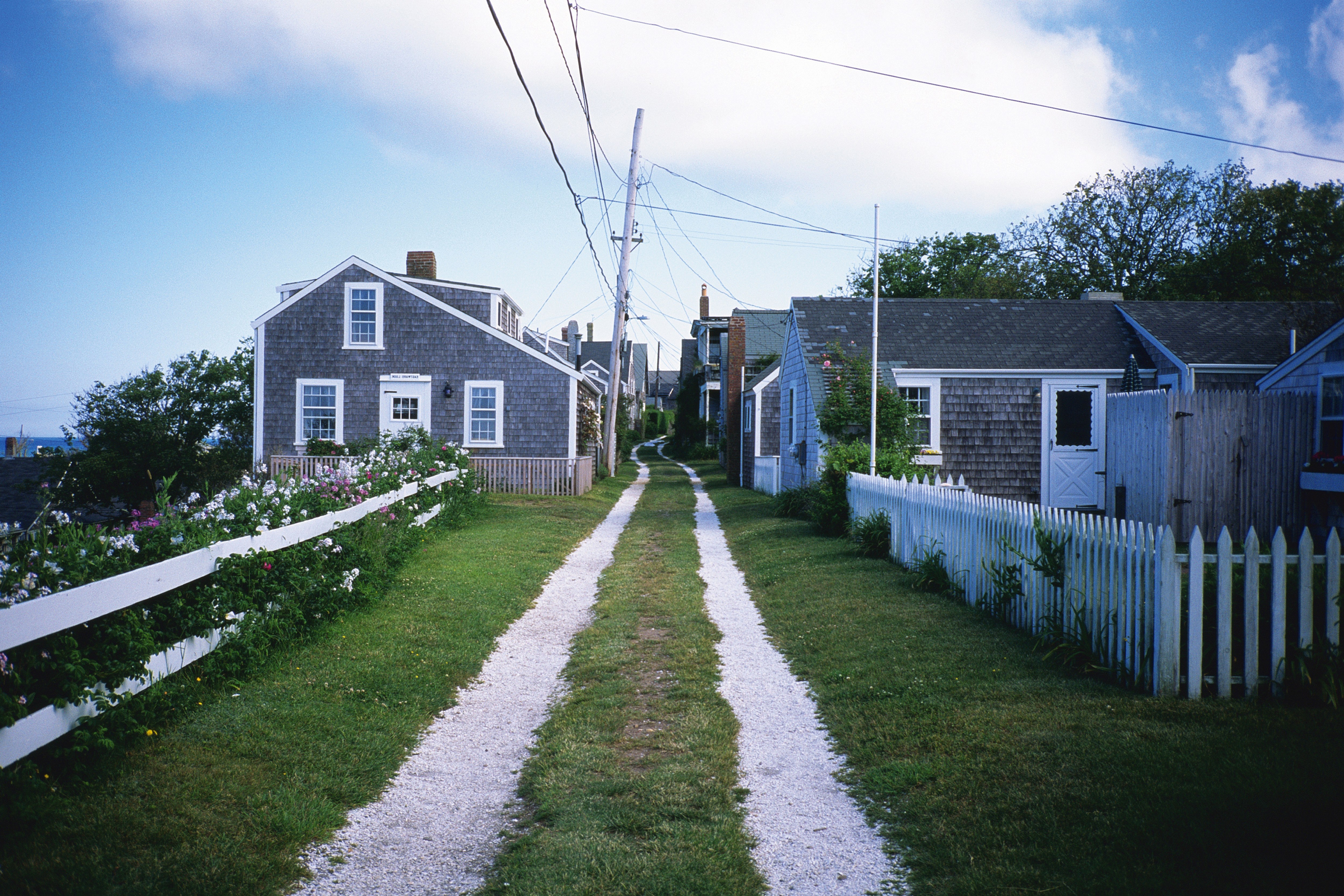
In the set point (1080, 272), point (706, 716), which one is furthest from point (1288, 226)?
point (706, 716)

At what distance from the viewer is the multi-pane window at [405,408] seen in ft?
80.9

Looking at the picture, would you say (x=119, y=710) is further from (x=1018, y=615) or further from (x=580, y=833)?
(x=1018, y=615)

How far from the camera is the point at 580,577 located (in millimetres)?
11609

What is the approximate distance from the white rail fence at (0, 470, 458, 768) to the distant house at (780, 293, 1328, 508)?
13493mm

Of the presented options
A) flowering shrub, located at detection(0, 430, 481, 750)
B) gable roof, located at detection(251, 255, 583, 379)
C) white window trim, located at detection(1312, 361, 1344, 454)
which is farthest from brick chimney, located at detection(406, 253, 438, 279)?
white window trim, located at detection(1312, 361, 1344, 454)

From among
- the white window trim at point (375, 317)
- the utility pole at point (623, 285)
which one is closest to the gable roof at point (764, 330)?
the utility pole at point (623, 285)

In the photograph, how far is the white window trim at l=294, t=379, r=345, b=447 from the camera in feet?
80.5

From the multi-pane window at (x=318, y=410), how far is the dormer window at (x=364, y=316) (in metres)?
1.52

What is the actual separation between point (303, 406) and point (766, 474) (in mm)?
13972

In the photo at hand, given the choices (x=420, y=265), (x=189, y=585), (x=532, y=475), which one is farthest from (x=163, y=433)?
(x=189, y=585)

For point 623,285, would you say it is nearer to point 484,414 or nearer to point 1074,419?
point 484,414

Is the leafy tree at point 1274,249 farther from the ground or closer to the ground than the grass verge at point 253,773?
farther from the ground

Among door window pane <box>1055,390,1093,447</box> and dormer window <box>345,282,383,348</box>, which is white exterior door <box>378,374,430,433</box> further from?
door window pane <box>1055,390,1093,447</box>

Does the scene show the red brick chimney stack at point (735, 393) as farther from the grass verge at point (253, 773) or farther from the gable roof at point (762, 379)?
the grass verge at point (253, 773)
